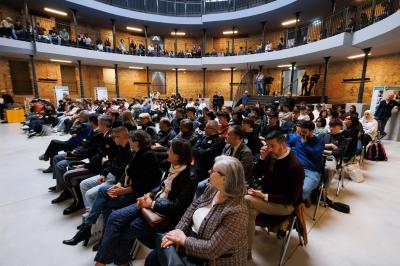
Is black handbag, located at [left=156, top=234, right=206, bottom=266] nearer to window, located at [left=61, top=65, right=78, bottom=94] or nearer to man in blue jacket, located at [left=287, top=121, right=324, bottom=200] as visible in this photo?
man in blue jacket, located at [left=287, top=121, right=324, bottom=200]

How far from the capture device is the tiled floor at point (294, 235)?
7.17 ft

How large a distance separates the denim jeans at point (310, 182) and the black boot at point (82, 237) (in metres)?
2.55

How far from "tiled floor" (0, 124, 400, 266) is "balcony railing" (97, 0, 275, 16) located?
16658 mm

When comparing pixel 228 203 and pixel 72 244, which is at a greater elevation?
pixel 228 203

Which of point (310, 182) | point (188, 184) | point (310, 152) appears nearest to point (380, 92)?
point (310, 152)

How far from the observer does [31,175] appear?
4320 millimetres

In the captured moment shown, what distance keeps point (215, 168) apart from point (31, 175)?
4594 mm

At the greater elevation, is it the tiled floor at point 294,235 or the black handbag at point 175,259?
the black handbag at point 175,259

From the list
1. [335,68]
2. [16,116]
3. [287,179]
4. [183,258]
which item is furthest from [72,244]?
[335,68]

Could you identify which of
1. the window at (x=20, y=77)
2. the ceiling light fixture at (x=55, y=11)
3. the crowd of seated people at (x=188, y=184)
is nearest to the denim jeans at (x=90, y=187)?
the crowd of seated people at (x=188, y=184)

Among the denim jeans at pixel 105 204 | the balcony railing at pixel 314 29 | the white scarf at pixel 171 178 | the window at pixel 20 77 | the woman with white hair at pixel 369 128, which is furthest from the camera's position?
the window at pixel 20 77

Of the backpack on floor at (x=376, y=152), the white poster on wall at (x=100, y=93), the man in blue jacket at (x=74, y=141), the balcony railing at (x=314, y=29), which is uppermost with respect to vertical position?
the balcony railing at (x=314, y=29)

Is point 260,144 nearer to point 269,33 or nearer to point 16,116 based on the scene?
point 16,116

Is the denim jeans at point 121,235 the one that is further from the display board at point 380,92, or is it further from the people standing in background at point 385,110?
the display board at point 380,92
